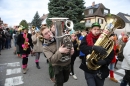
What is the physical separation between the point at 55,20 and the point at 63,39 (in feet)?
1.16

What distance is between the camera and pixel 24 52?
17.2 feet

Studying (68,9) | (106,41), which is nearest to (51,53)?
(106,41)

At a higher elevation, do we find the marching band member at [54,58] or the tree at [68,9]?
the tree at [68,9]

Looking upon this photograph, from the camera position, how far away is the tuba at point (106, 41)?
2443 mm

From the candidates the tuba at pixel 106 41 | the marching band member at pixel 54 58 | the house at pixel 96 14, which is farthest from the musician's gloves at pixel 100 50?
the house at pixel 96 14

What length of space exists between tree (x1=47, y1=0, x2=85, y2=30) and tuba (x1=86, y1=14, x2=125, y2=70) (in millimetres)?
16856

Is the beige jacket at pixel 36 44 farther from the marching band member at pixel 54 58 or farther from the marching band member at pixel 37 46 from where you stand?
the marching band member at pixel 54 58

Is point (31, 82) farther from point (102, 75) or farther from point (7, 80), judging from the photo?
point (102, 75)

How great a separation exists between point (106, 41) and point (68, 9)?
18.1 m

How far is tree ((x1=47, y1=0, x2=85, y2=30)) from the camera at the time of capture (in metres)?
19.2

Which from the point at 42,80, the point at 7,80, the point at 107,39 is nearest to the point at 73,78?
the point at 42,80

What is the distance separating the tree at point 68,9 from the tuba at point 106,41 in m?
16.9

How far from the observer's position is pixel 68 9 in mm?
19766

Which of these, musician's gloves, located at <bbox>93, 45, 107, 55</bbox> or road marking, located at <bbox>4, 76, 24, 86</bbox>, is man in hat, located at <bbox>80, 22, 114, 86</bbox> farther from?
road marking, located at <bbox>4, 76, 24, 86</bbox>
